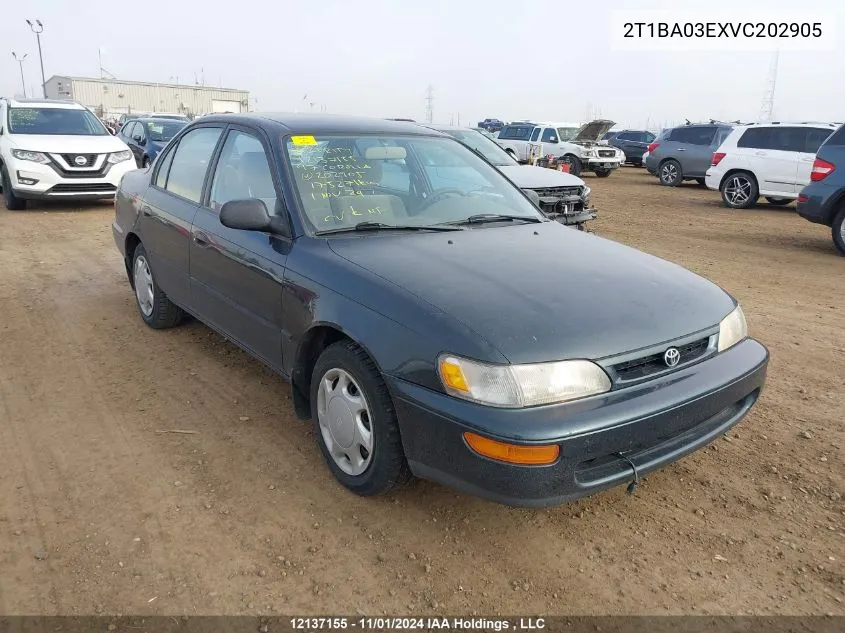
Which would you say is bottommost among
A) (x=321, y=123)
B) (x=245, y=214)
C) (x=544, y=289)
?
(x=544, y=289)

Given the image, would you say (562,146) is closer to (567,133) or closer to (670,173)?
(567,133)

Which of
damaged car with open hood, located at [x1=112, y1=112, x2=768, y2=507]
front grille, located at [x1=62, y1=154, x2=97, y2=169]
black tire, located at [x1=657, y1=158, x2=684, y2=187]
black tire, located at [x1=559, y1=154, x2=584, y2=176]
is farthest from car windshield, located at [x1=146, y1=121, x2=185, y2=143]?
black tire, located at [x1=657, y1=158, x2=684, y2=187]

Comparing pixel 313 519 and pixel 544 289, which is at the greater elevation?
pixel 544 289

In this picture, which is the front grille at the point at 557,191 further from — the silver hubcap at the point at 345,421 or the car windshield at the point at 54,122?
the car windshield at the point at 54,122

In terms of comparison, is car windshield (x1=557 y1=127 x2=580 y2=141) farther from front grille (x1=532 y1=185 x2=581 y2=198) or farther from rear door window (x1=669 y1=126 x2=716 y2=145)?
front grille (x1=532 y1=185 x2=581 y2=198)

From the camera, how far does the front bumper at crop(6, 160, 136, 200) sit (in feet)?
33.9

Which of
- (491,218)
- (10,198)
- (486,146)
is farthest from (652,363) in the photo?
(10,198)

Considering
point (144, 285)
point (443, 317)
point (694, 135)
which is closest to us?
point (443, 317)

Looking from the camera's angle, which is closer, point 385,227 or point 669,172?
point 385,227

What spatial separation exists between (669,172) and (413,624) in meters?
18.6

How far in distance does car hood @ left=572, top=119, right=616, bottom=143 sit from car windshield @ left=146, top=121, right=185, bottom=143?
13.2 m

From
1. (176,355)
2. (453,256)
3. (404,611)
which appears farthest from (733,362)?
(176,355)

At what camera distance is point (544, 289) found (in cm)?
267

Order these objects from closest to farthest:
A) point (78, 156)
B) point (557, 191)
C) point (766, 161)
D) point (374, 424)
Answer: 1. point (374, 424)
2. point (557, 191)
3. point (78, 156)
4. point (766, 161)
